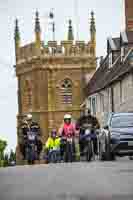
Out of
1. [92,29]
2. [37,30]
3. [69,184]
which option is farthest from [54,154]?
[92,29]

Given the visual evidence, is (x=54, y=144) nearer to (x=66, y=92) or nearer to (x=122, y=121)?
(x=122, y=121)

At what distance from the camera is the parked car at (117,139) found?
102 ft

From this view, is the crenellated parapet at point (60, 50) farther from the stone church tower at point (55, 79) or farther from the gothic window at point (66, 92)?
the gothic window at point (66, 92)

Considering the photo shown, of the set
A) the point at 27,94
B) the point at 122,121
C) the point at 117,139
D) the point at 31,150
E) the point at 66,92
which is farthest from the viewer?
the point at 27,94

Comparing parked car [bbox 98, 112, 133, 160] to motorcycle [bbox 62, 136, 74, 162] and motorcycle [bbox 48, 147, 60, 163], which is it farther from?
motorcycle [bbox 48, 147, 60, 163]

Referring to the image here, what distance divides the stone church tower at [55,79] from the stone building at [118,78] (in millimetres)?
24154

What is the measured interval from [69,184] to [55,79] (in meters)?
88.3

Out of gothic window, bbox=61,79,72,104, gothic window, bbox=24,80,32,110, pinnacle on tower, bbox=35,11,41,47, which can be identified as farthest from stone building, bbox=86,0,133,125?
pinnacle on tower, bbox=35,11,41,47

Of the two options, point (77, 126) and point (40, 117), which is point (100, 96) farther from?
point (77, 126)

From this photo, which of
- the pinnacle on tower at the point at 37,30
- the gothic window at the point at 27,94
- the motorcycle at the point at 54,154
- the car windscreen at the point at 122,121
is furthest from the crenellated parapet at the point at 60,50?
the car windscreen at the point at 122,121

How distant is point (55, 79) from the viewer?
10544 centimetres

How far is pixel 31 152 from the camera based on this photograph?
3130 centimetres

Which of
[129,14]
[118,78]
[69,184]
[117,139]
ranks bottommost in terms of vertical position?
[69,184]

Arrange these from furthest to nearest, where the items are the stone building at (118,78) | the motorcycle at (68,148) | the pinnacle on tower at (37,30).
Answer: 1. the pinnacle on tower at (37,30)
2. the stone building at (118,78)
3. the motorcycle at (68,148)
